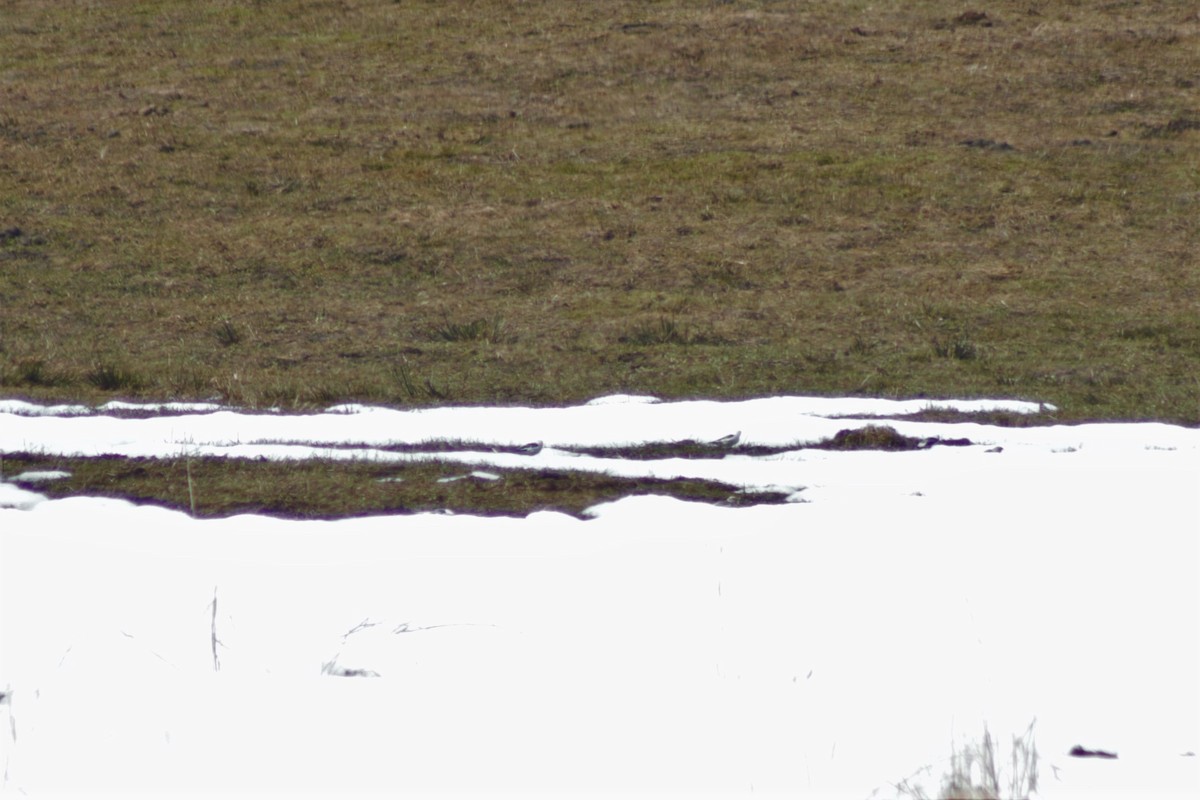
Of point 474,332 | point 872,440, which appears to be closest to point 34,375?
point 474,332

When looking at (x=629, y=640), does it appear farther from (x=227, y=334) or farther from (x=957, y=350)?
(x=227, y=334)

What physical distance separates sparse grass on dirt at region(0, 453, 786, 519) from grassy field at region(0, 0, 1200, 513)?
203 centimetres

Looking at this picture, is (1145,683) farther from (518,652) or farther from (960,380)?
(960,380)

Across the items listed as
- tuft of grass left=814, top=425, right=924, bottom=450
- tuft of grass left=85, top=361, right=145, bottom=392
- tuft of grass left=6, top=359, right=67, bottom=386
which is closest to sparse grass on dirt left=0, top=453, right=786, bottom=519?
tuft of grass left=814, top=425, right=924, bottom=450

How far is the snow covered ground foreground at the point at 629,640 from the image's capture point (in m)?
3.50

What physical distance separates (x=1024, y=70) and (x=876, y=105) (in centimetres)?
216

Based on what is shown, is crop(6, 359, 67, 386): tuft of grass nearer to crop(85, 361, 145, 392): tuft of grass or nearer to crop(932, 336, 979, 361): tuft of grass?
crop(85, 361, 145, 392): tuft of grass

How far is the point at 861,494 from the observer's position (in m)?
5.65

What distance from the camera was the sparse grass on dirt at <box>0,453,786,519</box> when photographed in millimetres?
5789

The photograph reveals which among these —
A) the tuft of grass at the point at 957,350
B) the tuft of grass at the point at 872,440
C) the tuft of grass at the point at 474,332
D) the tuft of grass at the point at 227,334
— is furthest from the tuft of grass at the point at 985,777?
the tuft of grass at the point at 227,334

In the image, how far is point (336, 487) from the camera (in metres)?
6.11

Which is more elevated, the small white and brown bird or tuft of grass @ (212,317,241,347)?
tuft of grass @ (212,317,241,347)

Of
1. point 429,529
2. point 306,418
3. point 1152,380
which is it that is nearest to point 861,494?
point 429,529

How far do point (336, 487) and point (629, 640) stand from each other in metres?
2.29
